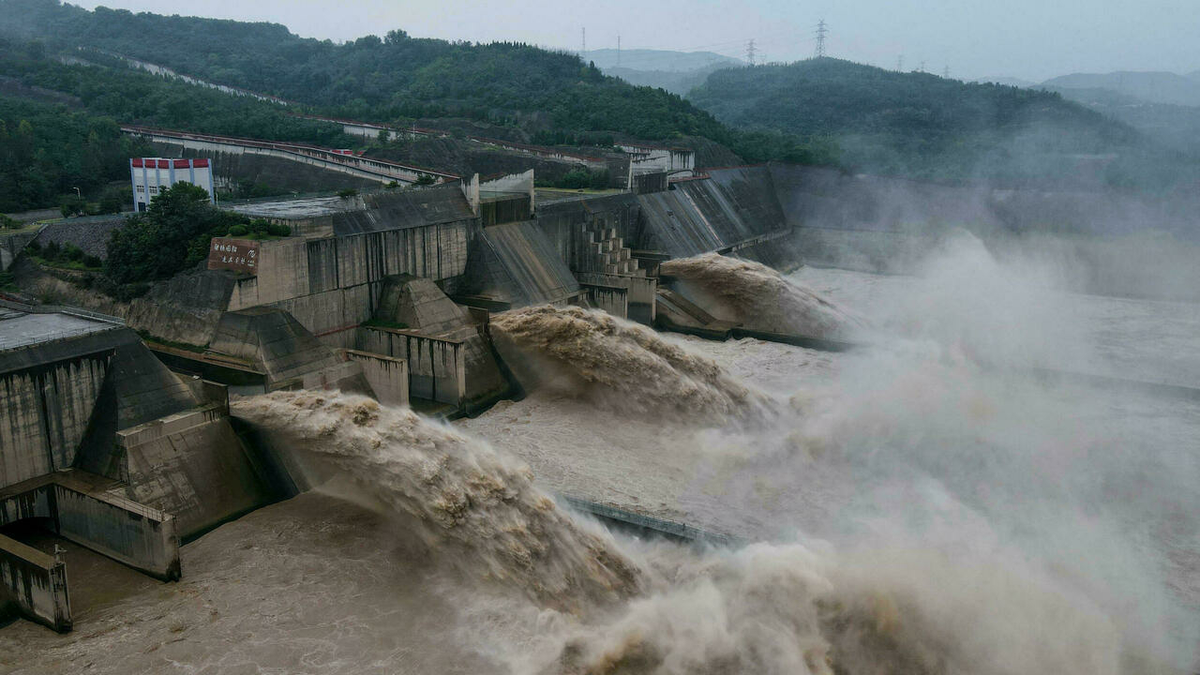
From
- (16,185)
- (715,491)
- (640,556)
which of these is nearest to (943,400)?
(715,491)

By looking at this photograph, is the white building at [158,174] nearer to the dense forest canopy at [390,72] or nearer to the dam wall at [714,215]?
the dam wall at [714,215]

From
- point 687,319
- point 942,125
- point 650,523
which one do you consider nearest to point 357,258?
point 650,523

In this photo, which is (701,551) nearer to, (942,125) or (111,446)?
(111,446)

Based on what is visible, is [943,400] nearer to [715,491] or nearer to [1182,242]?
[715,491]

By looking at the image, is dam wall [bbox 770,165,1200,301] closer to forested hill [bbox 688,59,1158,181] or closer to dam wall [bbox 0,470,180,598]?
forested hill [bbox 688,59,1158,181]

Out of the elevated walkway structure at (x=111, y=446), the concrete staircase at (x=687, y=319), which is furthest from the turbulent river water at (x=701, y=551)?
the concrete staircase at (x=687, y=319)
